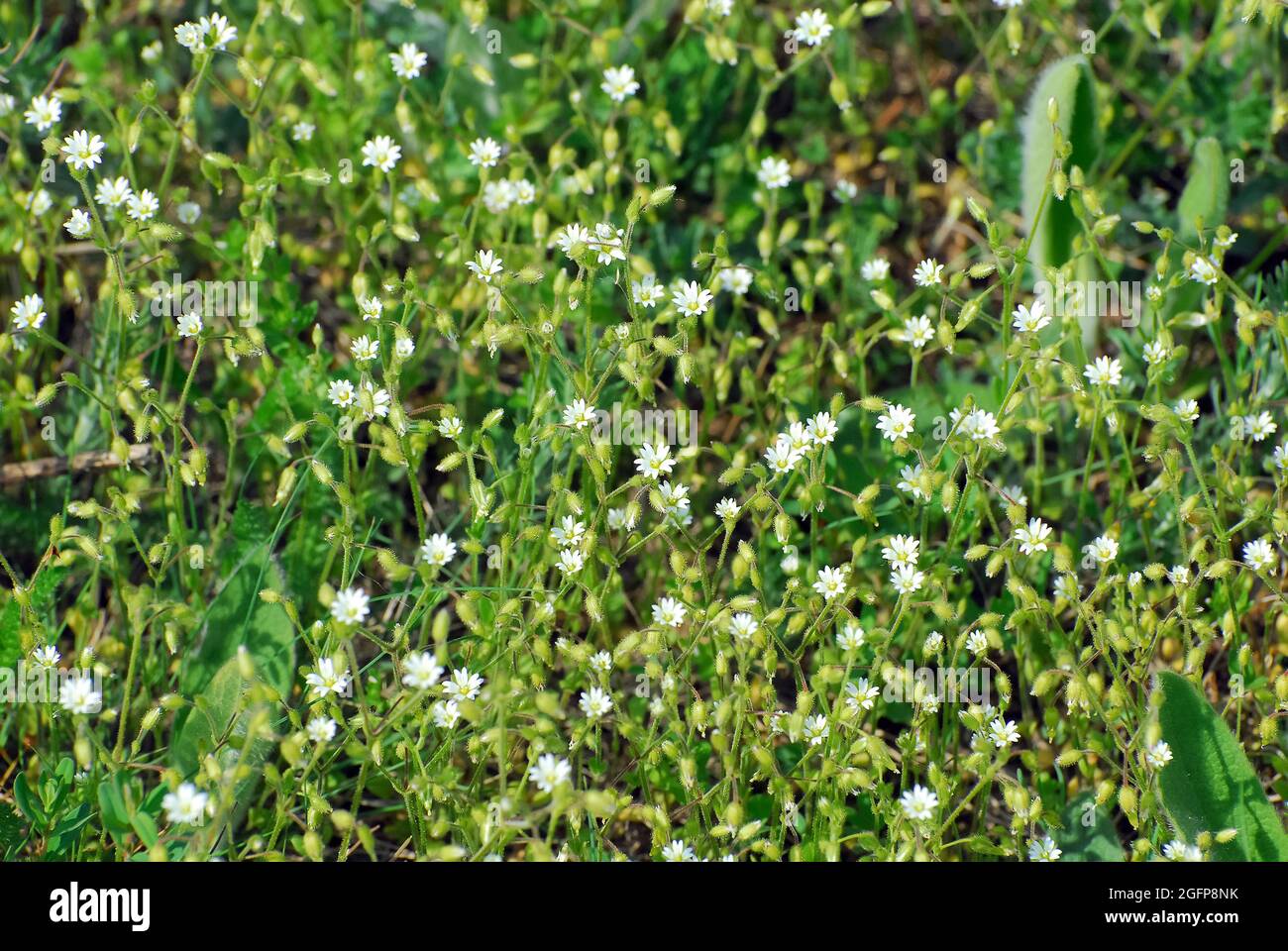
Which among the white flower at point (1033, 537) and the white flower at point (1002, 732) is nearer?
the white flower at point (1002, 732)

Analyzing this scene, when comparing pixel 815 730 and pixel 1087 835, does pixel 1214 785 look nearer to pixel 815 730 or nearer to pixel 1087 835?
pixel 1087 835

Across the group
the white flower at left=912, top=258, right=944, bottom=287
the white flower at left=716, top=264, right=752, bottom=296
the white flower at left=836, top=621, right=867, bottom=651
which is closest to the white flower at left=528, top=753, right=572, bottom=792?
the white flower at left=836, top=621, right=867, bottom=651

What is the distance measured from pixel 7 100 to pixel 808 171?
2152 millimetres

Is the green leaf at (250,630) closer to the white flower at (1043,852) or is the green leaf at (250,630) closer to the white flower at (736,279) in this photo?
the white flower at (736,279)

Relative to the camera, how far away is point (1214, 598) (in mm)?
2777

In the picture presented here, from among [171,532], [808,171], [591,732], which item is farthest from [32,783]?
[808,171]

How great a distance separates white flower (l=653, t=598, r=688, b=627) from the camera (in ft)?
8.16

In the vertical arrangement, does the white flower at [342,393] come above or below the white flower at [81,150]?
below

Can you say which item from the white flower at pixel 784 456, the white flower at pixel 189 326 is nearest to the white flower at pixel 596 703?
the white flower at pixel 784 456

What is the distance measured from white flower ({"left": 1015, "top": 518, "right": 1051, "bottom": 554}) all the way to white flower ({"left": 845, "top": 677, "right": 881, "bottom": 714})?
1.33ft

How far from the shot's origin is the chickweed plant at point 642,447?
2.40m

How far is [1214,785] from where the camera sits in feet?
7.84

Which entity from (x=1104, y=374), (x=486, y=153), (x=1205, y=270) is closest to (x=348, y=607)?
(x=486, y=153)

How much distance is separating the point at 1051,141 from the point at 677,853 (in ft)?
6.31
